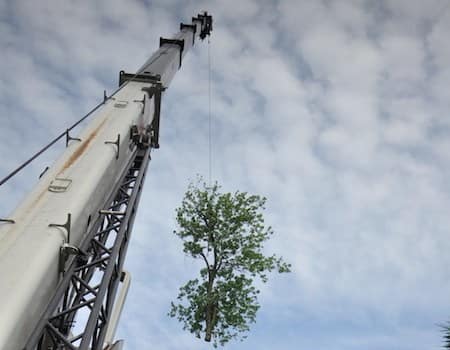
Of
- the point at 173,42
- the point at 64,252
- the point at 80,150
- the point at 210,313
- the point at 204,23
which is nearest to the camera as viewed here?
the point at 64,252

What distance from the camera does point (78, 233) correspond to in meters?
6.16

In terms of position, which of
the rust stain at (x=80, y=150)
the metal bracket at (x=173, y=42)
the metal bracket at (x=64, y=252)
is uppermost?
the metal bracket at (x=173, y=42)

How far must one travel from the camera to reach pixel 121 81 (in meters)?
11.0

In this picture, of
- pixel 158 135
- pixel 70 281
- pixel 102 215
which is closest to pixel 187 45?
pixel 158 135

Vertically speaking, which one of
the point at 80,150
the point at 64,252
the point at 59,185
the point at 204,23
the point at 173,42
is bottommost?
the point at 64,252

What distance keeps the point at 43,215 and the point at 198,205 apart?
1514 centimetres

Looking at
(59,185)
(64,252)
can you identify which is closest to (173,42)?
(59,185)

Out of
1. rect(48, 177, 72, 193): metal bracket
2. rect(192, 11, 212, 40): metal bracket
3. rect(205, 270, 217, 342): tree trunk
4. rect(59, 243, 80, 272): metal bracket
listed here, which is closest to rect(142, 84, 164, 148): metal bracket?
rect(48, 177, 72, 193): metal bracket

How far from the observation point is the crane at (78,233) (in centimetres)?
489

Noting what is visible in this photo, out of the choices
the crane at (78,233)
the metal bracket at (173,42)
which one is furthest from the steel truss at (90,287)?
the metal bracket at (173,42)

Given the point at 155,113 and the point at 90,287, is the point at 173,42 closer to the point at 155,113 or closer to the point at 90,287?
the point at 155,113

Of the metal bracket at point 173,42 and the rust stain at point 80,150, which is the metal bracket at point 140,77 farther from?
the metal bracket at point 173,42

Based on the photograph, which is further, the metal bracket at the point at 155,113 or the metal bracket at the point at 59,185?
the metal bracket at the point at 155,113

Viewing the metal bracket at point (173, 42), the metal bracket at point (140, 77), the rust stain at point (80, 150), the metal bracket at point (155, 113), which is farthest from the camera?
the metal bracket at point (173, 42)
